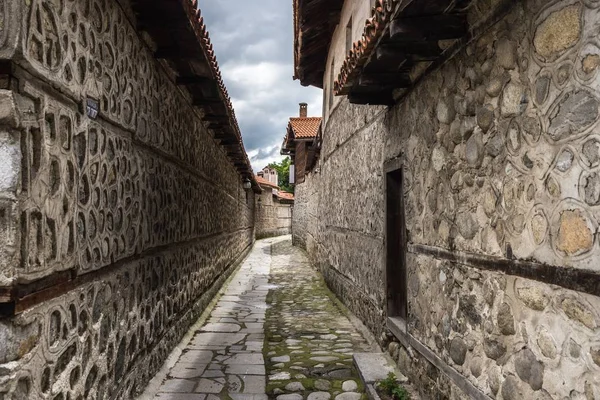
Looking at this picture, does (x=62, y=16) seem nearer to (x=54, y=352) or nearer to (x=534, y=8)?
(x=54, y=352)

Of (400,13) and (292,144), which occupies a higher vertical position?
(292,144)

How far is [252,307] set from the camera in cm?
802

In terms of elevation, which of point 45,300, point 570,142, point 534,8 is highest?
point 534,8

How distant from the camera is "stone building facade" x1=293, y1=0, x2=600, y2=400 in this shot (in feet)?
6.37

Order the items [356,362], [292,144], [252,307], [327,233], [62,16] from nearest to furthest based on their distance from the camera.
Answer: [62,16] → [356,362] → [252,307] → [327,233] → [292,144]

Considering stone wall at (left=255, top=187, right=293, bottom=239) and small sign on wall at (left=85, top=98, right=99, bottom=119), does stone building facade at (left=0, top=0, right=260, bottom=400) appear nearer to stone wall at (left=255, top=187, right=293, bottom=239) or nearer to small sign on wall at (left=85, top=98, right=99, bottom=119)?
small sign on wall at (left=85, top=98, right=99, bottom=119)

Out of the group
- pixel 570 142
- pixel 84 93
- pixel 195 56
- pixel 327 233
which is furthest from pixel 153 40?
pixel 327 233

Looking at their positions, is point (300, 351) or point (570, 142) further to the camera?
point (300, 351)

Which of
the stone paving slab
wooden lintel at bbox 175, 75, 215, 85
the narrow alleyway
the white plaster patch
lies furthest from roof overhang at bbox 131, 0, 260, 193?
the stone paving slab

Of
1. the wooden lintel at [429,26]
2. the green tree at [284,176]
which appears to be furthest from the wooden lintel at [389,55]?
the green tree at [284,176]

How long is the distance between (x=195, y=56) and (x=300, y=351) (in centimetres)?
345

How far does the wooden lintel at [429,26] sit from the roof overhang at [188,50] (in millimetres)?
1592

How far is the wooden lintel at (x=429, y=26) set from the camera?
301 centimetres

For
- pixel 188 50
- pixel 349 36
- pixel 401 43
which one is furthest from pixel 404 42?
pixel 349 36
